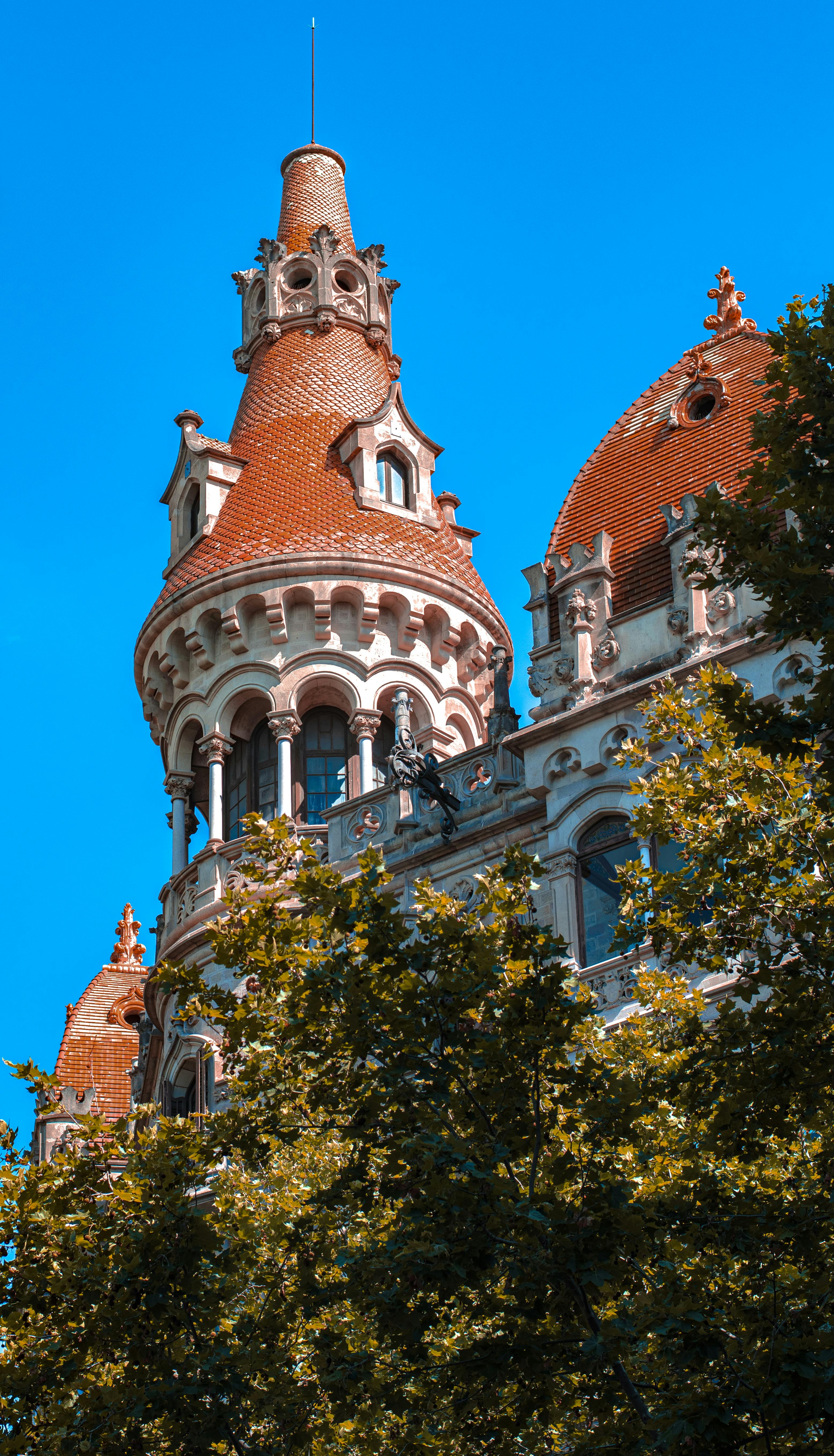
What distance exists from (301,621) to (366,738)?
234cm

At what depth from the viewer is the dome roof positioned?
30.2 m

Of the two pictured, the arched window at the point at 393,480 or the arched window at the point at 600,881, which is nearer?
the arched window at the point at 600,881

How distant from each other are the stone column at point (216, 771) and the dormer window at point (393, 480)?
5.74 meters

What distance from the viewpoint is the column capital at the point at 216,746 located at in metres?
35.8

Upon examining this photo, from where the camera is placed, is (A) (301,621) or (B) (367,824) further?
(A) (301,621)

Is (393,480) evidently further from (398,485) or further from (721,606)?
(721,606)

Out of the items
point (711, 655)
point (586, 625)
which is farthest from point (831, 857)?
point (586, 625)

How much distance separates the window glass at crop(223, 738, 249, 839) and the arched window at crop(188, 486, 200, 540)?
484 centimetres

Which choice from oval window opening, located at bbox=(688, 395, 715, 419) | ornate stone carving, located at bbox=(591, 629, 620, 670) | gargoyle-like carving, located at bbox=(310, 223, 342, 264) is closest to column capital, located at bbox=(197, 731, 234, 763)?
ornate stone carving, located at bbox=(591, 629, 620, 670)

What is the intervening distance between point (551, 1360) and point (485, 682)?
23.2 m

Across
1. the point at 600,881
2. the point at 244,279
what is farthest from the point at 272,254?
the point at 600,881

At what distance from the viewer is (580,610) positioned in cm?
2969

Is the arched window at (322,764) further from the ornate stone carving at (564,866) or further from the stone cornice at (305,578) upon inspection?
the ornate stone carving at (564,866)

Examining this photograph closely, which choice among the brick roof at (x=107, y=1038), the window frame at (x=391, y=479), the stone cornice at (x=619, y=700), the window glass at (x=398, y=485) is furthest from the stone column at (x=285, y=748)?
the brick roof at (x=107, y=1038)
